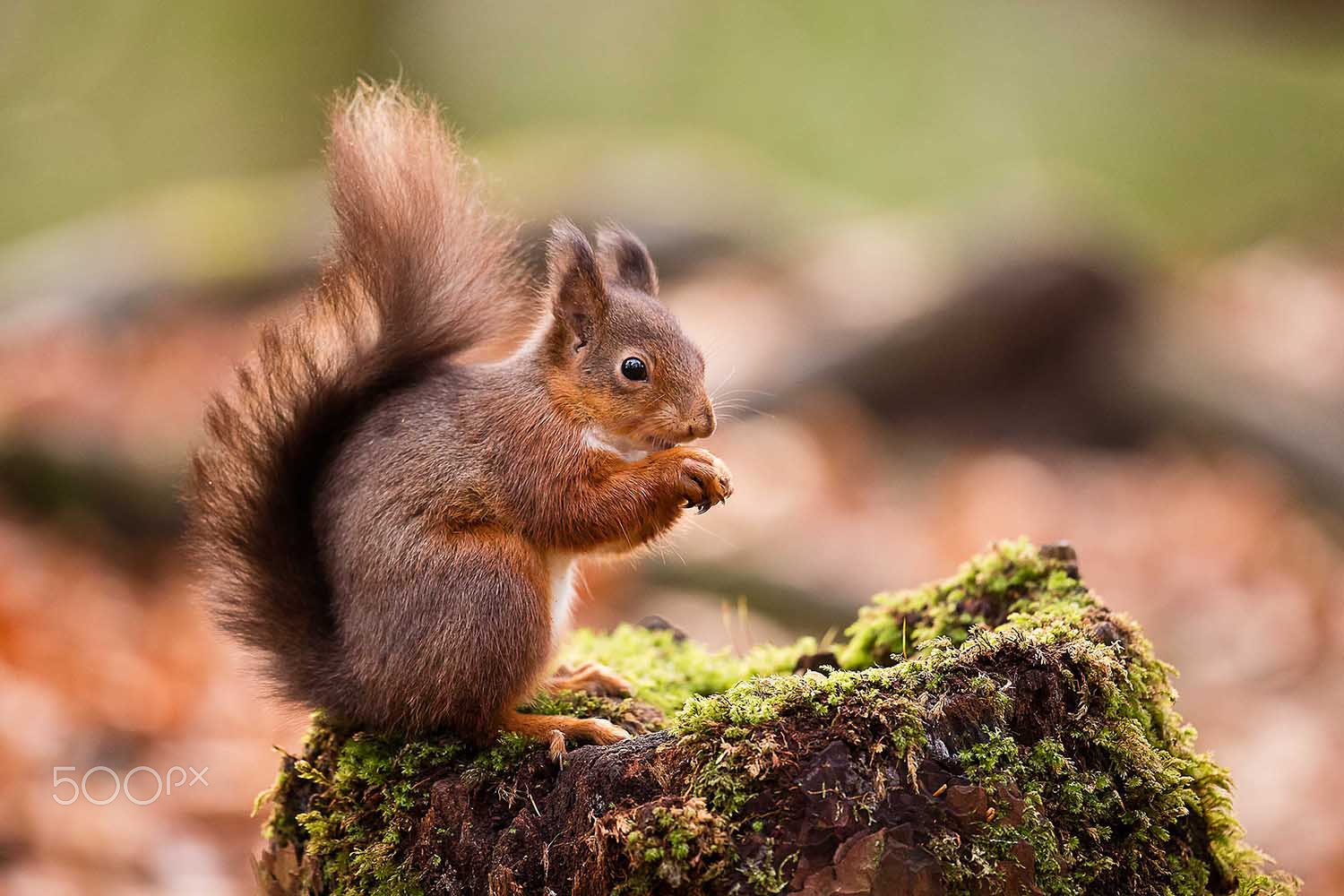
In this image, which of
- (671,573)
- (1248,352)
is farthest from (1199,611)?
(1248,352)

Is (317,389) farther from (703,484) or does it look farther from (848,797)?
(848,797)

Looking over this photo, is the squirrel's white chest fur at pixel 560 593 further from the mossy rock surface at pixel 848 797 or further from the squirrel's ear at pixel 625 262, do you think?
the squirrel's ear at pixel 625 262

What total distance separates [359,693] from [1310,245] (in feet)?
29.3

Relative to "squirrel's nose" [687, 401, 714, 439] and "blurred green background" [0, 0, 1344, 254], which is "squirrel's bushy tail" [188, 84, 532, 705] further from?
"blurred green background" [0, 0, 1344, 254]

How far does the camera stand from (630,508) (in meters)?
2.18

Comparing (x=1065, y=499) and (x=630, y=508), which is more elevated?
(x=1065, y=499)

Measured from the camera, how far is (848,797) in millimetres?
1544

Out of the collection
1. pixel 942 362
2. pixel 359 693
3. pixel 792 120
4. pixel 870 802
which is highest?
pixel 792 120

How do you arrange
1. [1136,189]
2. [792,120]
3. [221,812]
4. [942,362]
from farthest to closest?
1. [792,120]
2. [1136,189]
3. [942,362]
4. [221,812]

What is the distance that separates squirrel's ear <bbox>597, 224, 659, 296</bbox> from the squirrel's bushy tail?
0.43m

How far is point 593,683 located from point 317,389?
82 cm

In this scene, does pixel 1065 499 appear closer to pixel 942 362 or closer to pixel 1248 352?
pixel 942 362

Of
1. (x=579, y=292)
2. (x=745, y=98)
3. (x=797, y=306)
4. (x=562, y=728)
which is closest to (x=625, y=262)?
(x=579, y=292)

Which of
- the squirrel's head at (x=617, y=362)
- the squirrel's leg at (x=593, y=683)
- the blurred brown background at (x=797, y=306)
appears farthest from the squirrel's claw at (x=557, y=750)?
the blurred brown background at (x=797, y=306)
